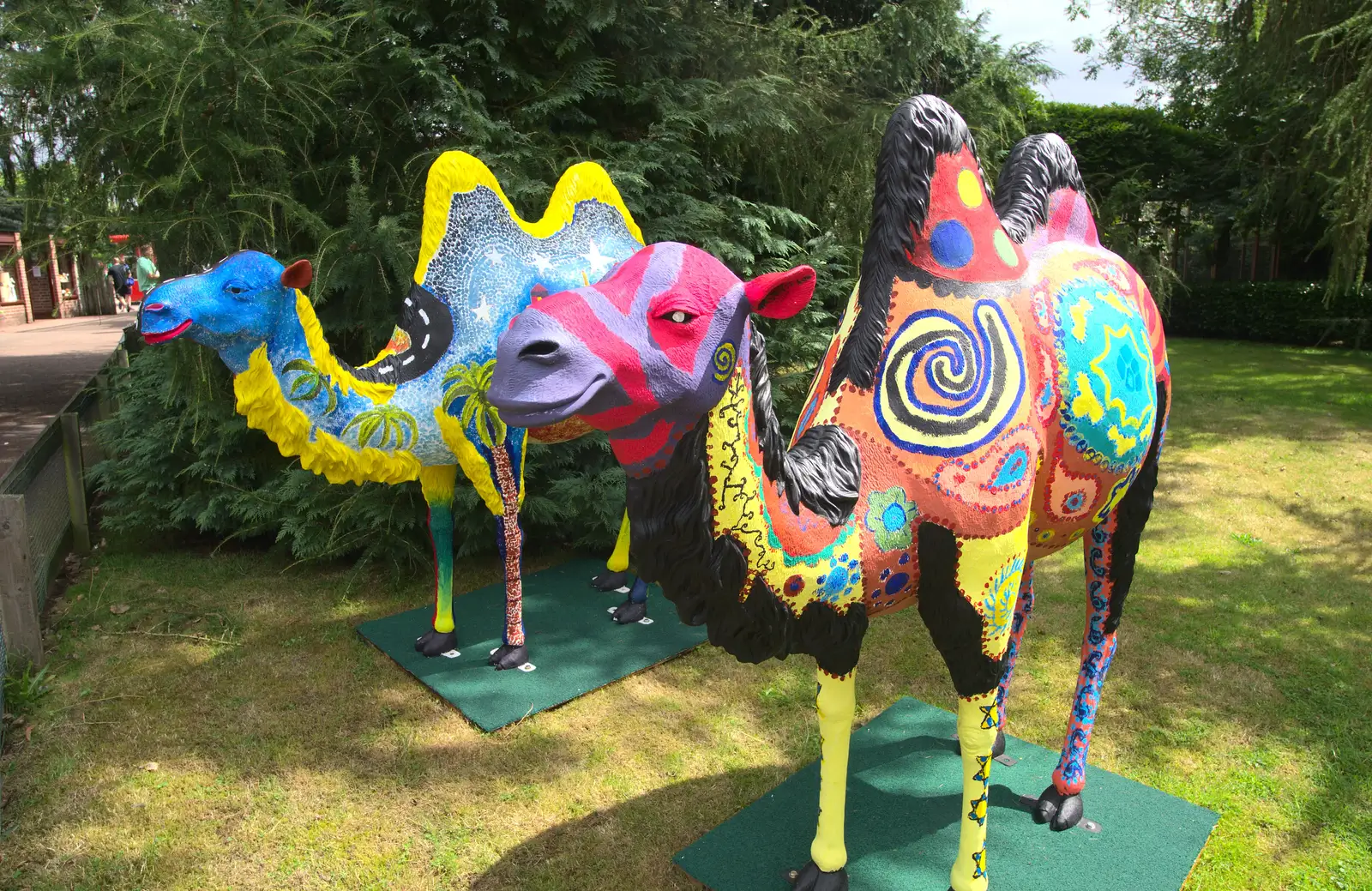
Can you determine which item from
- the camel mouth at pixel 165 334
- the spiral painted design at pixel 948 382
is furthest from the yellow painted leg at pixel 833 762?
the camel mouth at pixel 165 334

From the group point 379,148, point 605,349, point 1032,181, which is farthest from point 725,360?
point 379,148

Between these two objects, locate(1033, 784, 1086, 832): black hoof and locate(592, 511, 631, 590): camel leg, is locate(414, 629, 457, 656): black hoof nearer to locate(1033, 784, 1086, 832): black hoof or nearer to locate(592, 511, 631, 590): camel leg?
locate(592, 511, 631, 590): camel leg

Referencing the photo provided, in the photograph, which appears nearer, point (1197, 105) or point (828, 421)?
point (828, 421)

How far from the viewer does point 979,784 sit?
2398mm

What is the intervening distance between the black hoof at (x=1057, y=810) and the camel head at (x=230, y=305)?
355 centimetres

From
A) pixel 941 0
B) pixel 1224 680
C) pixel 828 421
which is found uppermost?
pixel 941 0

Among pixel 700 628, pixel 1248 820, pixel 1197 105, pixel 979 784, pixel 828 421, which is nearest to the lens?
pixel 828 421

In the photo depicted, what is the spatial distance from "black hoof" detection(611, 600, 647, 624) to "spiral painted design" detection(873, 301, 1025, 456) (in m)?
3.23

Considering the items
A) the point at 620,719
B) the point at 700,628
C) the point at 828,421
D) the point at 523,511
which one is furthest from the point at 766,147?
the point at 828,421

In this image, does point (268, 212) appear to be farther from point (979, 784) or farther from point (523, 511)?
point (979, 784)

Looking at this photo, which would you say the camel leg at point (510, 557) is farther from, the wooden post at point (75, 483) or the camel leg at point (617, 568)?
the wooden post at point (75, 483)

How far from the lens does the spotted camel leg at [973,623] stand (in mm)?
2201

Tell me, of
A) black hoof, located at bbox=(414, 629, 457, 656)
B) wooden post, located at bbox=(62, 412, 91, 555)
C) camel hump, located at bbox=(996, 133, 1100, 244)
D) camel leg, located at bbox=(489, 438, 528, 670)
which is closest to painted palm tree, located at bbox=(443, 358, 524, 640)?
camel leg, located at bbox=(489, 438, 528, 670)

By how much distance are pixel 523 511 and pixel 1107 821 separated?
13.0 ft
